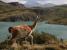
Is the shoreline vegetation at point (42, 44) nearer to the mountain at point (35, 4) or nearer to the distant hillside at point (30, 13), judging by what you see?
the distant hillside at point (30, 13)

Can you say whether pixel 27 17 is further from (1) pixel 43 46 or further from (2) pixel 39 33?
(1) pixel 43 46

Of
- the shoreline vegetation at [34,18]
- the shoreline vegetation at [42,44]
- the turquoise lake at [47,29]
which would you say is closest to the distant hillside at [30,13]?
the shoreline vegetation at [34,18]

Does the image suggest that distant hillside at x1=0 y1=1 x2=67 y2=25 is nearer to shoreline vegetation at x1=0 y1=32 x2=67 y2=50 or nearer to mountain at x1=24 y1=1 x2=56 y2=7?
mountain at x1=24 y1=1 x2=56 y2=7

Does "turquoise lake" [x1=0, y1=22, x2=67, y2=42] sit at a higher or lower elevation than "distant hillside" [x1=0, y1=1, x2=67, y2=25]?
lower

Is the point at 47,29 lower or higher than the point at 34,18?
lower

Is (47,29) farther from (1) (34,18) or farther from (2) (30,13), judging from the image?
(2) (30,13)

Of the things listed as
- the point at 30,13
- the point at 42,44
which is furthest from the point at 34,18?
the point at 42,44

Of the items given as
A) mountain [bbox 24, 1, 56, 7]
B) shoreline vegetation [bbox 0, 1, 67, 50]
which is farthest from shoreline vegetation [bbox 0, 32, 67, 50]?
mountain [bbox 24, 1, 56, 7]

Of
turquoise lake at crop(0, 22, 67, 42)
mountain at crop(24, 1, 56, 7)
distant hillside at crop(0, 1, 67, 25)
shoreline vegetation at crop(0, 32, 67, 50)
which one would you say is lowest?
shoreline vegetation at crop(0, 32, 67, 50)
